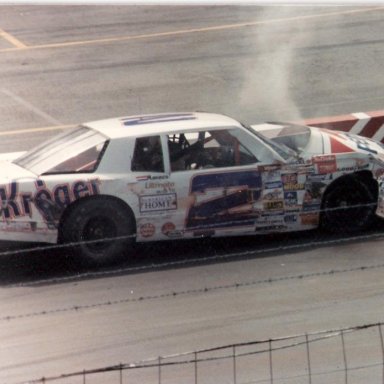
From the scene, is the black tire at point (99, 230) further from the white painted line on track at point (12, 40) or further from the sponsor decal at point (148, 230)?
the white painted line on track at point (12, 40)

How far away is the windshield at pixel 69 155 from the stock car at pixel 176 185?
1cm

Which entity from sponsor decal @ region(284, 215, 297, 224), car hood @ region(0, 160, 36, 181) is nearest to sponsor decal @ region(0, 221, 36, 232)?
car hood @ region(0, 160, 36, 181)

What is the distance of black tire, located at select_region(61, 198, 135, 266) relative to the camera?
11.0 metres

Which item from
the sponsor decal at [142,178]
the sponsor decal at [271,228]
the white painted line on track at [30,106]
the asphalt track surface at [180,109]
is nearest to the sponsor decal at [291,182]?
the sponsor decal at [271,228]

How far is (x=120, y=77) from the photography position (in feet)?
67.9

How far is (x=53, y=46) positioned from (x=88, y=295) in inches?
522

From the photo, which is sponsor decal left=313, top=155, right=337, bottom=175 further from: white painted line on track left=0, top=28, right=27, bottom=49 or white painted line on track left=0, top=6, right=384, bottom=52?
white painted line on track left=0, top=28, right=27, bottom=49

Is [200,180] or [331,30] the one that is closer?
Result: [200,180]

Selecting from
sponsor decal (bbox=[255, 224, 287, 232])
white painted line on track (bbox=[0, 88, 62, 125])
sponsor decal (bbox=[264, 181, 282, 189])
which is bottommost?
sponsor decal (bbox=[255, 224, 287, 232])

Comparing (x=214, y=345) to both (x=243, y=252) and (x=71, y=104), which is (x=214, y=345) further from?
(x=71, y=104)

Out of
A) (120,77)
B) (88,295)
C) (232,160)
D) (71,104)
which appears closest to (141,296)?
(88,295)

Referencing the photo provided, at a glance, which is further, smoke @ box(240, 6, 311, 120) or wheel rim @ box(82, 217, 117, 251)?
smoke @ box(240, 6, 311, 120)

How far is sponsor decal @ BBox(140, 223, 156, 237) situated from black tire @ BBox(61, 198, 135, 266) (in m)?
0.10

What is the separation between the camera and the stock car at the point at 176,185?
11.0 meters
